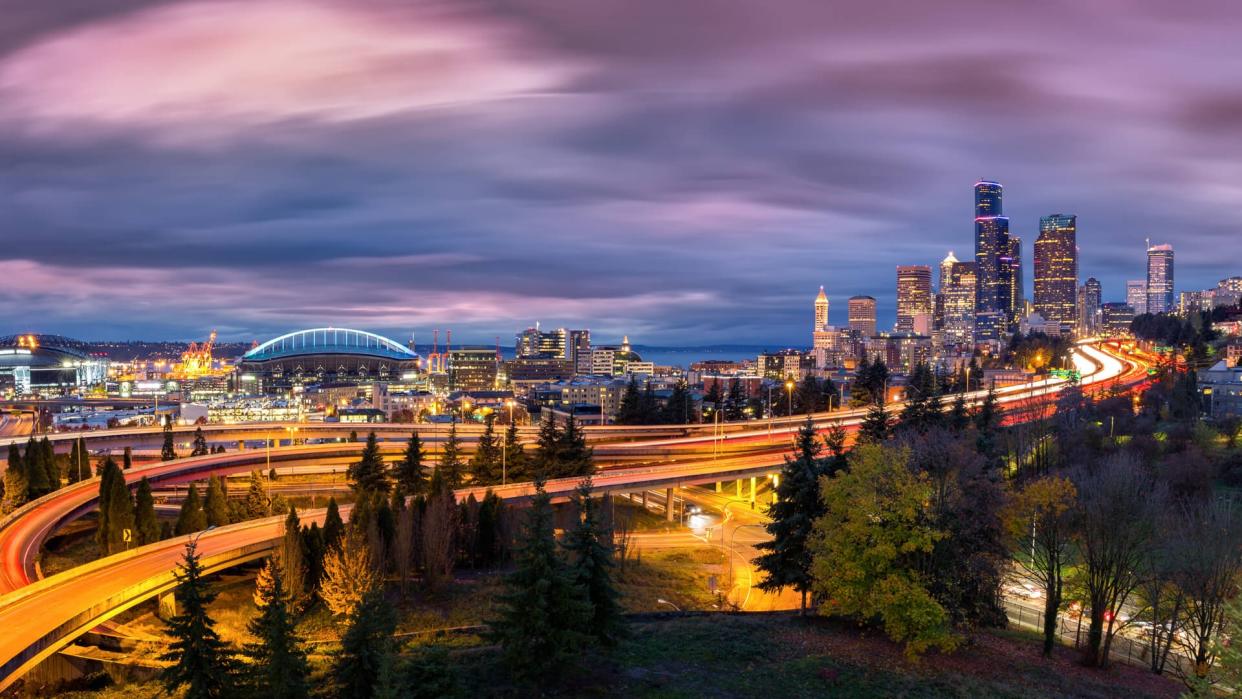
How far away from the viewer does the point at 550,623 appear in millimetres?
24828

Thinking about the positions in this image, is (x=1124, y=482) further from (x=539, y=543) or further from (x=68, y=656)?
(x=68, y=656)

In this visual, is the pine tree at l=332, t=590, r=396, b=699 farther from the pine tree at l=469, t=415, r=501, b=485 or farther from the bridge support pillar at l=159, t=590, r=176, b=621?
the pine tree at l=469, t=415, r=501, b=485

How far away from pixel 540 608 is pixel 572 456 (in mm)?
41977

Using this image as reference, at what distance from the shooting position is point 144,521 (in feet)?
153

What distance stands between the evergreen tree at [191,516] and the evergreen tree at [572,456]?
26.7 meters

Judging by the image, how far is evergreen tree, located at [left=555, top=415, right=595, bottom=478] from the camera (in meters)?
65.6

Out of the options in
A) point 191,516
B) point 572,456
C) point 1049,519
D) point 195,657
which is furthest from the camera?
point 572,456

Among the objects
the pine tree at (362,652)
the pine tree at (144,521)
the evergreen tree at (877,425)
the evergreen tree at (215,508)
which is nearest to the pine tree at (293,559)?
the pine tree at (144,521)

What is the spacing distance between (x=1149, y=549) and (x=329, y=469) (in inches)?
2686

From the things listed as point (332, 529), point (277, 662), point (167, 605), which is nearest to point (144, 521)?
point (167, 605)

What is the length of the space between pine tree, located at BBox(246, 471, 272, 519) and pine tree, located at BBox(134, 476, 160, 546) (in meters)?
9.24

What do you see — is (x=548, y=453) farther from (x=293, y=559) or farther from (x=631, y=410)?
(x=631, y=410)

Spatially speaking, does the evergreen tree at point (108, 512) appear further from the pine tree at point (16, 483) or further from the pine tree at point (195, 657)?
the pine tree at point (195, 657)

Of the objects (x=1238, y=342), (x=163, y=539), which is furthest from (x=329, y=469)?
(x=1238, y=342)
